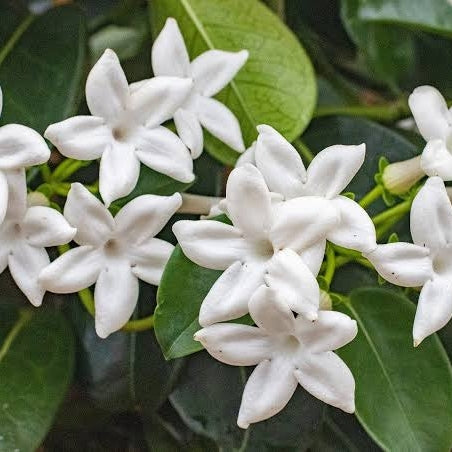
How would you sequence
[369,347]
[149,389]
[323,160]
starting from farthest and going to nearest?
1. [149,389]
2. [369,347]
3. [323,160]

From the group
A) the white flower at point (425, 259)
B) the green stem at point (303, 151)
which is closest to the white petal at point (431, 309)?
the white flower at point (425, 259)

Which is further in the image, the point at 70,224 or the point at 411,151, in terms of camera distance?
the point at 411,151

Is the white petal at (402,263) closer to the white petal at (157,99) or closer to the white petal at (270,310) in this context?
the white petal at (270,310)

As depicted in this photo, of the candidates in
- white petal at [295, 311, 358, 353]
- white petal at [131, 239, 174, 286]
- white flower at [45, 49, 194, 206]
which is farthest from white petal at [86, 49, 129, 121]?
white petal at [295, 311, 358, 353]

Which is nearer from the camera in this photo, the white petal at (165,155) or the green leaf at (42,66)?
the white petal at (165,155)

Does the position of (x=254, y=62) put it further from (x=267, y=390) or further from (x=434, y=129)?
(x=267, y=390)

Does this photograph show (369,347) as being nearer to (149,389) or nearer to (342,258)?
(342,258)

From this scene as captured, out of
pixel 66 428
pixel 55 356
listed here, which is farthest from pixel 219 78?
pixel 66 428
